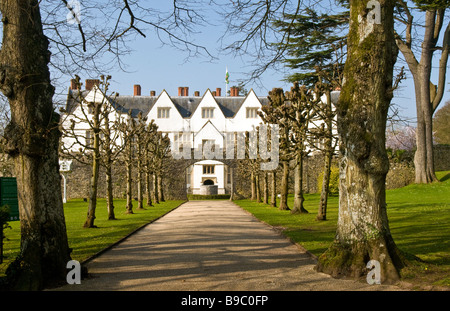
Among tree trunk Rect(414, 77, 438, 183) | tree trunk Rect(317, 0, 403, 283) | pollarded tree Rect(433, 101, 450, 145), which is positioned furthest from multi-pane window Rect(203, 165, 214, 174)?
tree trunk Rect(317, 0, 403, 283)

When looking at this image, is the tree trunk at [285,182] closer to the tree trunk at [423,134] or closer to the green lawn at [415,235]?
the green lawn at [415,235]

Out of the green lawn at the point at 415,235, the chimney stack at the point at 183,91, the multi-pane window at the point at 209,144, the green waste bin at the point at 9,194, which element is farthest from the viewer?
the chimney stack at the point at 183,91

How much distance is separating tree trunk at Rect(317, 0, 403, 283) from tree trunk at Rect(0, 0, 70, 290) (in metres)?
4.66

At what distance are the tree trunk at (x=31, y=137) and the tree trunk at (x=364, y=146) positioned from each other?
A: 466 centimetres

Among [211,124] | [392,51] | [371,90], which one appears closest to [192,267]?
[371,90]

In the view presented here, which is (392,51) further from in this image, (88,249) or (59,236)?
(88,249)

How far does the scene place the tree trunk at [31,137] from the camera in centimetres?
754

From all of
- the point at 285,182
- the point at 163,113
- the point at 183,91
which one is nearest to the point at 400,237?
the point at 285,182

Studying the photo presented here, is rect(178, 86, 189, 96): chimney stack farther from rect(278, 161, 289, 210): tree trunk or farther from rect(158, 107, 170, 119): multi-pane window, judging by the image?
rect(278, 161, 289, 210): tree trunk

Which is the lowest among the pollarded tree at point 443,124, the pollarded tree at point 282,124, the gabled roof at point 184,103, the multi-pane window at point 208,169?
the multi-pane window at point 208,169

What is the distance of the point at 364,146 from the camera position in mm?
7898

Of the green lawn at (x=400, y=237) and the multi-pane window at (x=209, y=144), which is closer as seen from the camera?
the green lawn at (x=400, y=237)

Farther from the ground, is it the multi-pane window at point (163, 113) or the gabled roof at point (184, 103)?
the gabled roof at point (184, 103)

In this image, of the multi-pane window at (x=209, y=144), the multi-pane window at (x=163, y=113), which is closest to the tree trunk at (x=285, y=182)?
the multi-pane window at (x=209, y=144)
